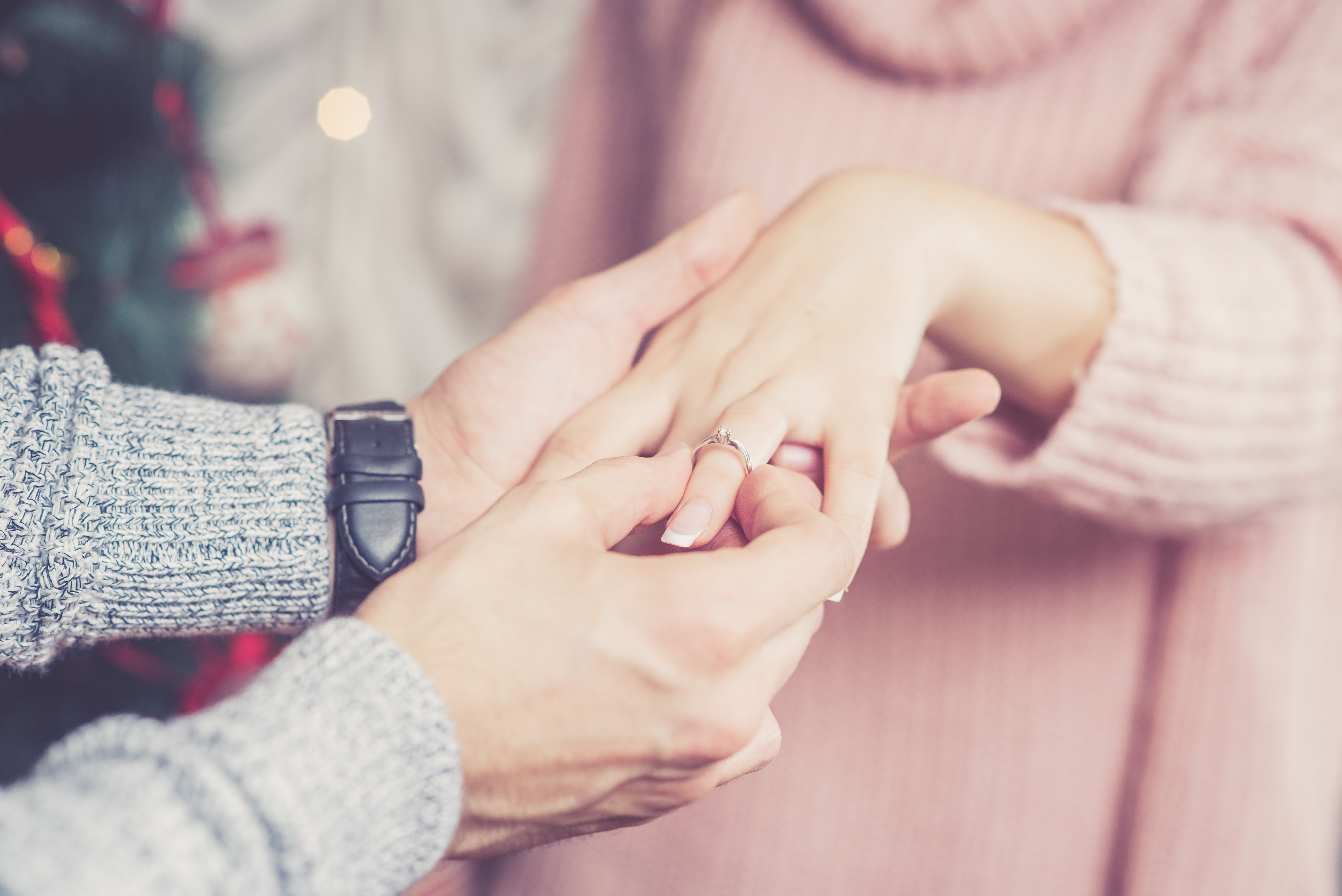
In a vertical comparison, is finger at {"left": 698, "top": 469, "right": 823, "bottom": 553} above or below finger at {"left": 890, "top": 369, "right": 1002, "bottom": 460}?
below

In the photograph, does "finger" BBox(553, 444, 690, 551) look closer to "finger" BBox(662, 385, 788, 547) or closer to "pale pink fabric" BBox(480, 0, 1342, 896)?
"finger" BBox(662, 385, 788, 547)

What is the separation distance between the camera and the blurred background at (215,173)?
30.6 inches

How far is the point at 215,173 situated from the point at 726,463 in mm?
730

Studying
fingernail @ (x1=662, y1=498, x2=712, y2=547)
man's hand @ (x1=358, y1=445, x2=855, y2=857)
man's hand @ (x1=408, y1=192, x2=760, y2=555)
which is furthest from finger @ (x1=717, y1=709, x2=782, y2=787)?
man's hand @ (x1=408, y1=192, x2=760, y2=555)

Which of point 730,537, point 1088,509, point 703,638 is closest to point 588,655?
point 703,638

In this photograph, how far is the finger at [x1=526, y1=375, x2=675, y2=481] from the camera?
0.67 m

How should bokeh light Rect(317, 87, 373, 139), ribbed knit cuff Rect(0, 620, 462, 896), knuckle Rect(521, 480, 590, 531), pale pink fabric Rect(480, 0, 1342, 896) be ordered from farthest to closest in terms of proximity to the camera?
bokeh light Rect(317, 87, 373, 139) → pale pink fabric Rect(480, 0, 1342, 896) → knuckle Rect(521, 480, 590, 531) → ribbed knit cuff Rect(0, 620, 462, 896)

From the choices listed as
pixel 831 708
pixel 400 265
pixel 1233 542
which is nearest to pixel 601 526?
pixel 831 708

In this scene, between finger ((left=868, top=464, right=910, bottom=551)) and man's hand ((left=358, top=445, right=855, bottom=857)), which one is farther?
finger ((left=868, top=464, right=910, bottom=551))

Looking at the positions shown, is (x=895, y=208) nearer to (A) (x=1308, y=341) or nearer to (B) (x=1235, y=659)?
(A) (x=1308, y=341)

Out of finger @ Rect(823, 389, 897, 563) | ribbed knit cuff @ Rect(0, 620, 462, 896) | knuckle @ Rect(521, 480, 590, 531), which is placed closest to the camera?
ribbed knit cuff @ Rect(0, 620, 462, 896)

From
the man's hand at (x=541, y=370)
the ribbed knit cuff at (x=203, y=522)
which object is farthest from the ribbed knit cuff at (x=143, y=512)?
the man's hand at (x=541, y=370)

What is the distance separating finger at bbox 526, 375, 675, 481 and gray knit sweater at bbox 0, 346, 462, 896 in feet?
0.62

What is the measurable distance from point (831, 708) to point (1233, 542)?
0.46 m
